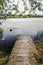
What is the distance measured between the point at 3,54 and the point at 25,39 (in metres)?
0.41

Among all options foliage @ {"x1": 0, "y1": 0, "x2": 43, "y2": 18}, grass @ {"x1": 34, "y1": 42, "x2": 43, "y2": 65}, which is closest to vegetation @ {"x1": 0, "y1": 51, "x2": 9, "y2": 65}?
grass @ {"x1": 34, "y1": 42, "x2": 43, "y2": 65}

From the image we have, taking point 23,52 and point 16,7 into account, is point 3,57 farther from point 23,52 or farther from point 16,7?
point 16,7

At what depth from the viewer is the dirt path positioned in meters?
2.70

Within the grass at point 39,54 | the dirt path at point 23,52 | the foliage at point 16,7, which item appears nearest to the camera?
the dirt path at point 23,52

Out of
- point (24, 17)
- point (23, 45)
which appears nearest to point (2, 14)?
point (24, 17)

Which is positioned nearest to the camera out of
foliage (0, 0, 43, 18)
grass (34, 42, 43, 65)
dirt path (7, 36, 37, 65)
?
dirt path (7, 36, 37, 65)

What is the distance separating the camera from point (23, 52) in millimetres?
2896

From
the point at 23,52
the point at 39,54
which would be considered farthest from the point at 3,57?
the point at 39,54

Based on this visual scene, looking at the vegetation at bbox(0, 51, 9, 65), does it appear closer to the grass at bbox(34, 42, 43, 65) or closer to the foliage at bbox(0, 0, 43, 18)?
the grass at bbox(34, 42, 43, 65)

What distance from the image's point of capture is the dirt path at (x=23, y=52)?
2695 mm

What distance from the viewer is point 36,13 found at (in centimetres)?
306

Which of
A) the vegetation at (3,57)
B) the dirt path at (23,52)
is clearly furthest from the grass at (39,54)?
the vegetation at (3,57)

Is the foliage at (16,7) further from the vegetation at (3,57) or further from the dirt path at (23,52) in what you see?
the vegetation at (3,57)

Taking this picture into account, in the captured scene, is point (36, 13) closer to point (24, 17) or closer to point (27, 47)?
point (24, 17)
